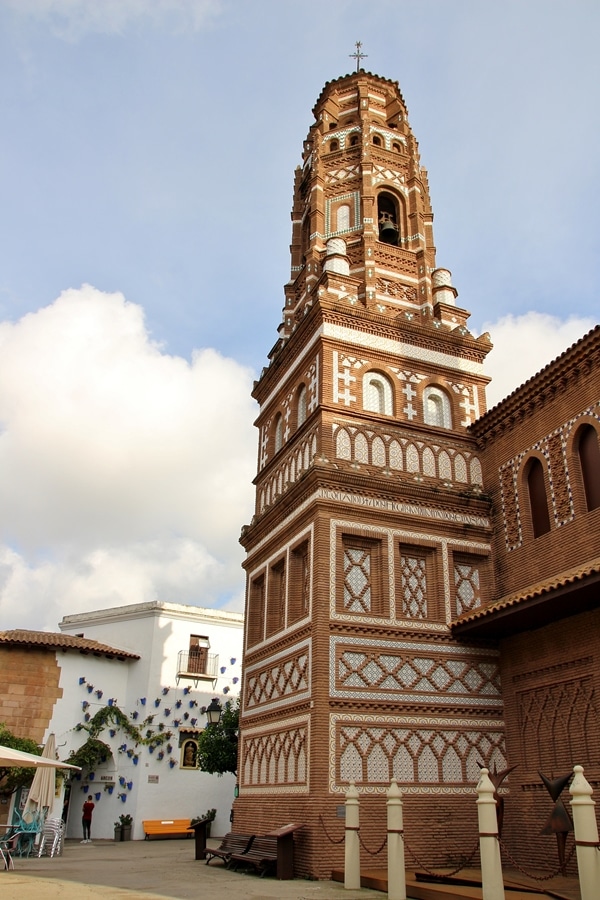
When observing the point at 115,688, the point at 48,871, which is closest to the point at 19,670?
the point at 115,688

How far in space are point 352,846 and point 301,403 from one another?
901 centimetres

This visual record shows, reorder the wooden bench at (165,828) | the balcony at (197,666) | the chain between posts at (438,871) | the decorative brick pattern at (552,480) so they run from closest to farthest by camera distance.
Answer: the chain between posts at (438,871) → the decorative brick pattern at (552,480) → the wooden bench at (165,828) → the balcony at (197,666)

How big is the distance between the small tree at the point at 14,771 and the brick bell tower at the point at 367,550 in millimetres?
7389

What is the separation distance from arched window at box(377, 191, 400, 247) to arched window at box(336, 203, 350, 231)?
814 millimetres

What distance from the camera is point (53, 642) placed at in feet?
72.4

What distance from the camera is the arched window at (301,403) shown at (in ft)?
54.5

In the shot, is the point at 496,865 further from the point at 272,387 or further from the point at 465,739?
the point at 272,387

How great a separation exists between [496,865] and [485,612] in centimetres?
500

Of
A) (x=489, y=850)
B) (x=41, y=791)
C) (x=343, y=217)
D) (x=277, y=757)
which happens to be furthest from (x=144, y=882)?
(x=343, y=217)

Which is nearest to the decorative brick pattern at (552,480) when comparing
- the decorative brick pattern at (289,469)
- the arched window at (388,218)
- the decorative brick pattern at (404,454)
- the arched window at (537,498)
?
the arched window at (537,498)

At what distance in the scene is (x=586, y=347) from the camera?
13.2 m

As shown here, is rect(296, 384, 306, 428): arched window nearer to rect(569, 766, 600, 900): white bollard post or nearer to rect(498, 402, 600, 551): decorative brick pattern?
rect(498, 402, 600, 551): decorative brick pattern

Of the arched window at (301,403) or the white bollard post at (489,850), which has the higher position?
the arched window at (301,403)

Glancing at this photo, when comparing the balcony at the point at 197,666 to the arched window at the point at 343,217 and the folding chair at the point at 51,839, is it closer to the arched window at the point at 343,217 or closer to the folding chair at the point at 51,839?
the folding chair at the point at 51,839
